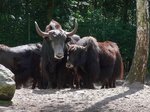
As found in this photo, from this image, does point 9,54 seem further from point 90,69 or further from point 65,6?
point 65,6

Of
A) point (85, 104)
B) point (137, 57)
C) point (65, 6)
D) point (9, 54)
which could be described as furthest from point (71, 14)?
point (85, 104)

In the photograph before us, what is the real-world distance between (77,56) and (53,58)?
0.73 metres

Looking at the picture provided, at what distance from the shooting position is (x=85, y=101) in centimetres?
955

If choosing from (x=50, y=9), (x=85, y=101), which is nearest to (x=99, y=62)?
(x=85, y=101)

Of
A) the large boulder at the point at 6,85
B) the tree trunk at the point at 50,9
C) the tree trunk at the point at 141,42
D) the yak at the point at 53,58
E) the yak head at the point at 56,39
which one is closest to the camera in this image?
the large boulder at the point at 6,85

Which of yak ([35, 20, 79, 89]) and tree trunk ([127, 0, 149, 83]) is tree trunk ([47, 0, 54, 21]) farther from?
tree trunk ([127, 0, 149, 83])

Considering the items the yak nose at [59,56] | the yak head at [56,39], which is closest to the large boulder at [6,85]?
the yak nose at [59,56]

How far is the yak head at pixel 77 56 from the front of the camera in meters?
11.9

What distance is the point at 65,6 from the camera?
18.9 m

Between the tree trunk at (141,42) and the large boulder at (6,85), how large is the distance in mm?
2942

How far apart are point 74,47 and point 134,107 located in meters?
3.36

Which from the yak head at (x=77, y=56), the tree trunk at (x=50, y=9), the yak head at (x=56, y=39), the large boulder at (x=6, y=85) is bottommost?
the large boulder at (x=6, y=85)

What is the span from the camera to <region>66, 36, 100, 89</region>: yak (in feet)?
39.4

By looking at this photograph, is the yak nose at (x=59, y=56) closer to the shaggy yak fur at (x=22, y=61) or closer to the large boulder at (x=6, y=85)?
the shaggy yak fur at (x=22, y=61)
